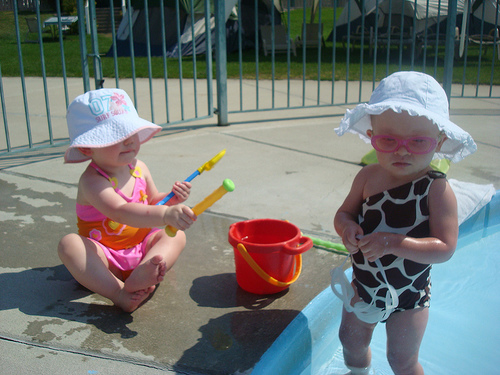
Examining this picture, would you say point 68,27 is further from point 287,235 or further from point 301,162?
point 287,235

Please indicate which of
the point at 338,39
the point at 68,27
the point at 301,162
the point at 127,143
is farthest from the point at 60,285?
the point at 68,27

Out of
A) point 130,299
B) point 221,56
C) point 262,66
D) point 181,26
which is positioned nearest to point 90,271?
point 130,299

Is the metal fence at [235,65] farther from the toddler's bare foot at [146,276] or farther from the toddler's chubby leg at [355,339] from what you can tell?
the toddler's chubby leg at [355,339]

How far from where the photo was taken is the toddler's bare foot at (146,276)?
2037 millimetres

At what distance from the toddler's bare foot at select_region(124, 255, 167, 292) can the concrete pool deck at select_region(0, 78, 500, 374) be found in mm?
112

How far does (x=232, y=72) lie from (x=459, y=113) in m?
5.32

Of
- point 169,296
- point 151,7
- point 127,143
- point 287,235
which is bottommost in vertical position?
point 169,296

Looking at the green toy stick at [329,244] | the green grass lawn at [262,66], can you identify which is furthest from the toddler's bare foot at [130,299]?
the green grass lawn at [262,66]

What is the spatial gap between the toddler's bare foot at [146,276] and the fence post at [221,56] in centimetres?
338

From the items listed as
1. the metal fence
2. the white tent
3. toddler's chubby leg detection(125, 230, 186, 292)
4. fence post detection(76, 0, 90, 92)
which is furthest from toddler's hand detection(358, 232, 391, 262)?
the white tent

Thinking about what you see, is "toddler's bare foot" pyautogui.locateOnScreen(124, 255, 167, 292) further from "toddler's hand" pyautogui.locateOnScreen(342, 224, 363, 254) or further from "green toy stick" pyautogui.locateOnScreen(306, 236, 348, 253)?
"green toy stick" pyautogui.locateOnScreen(306, 236, 348, 253)

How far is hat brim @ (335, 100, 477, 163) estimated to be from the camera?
5.07ft

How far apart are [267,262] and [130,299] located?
0.55m

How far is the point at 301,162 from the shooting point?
409 centimetres
